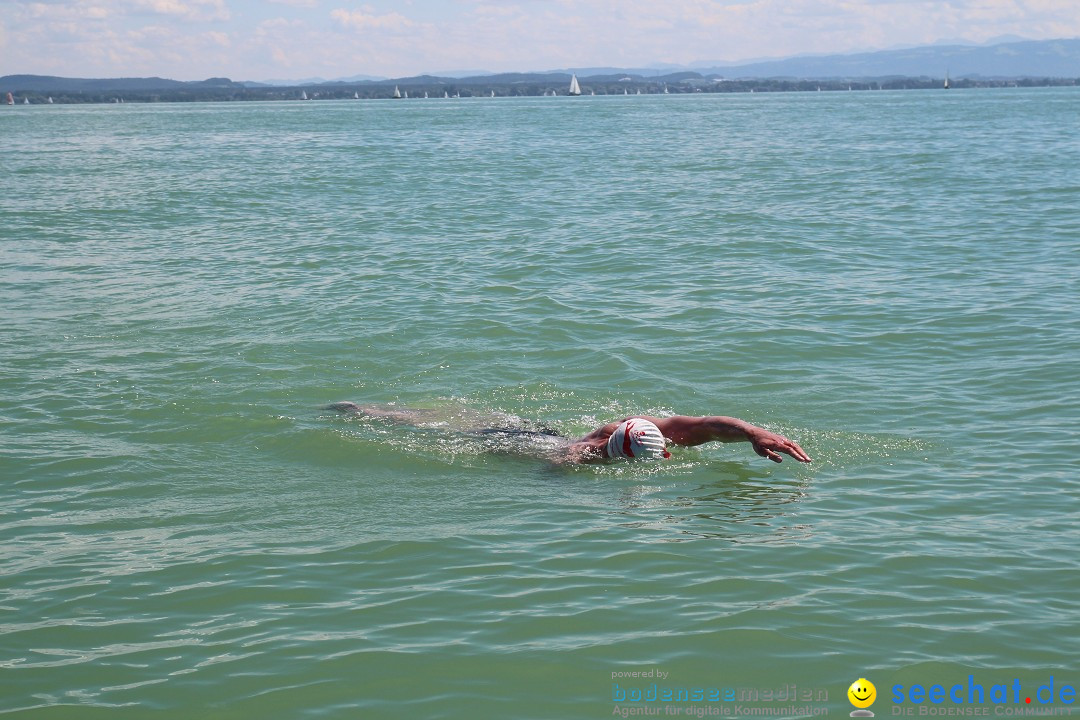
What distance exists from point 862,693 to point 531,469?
173 inches

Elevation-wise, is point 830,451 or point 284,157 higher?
point 284,157

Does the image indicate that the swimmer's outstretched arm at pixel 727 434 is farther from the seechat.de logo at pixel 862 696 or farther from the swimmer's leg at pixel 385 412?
the seechat.de logo at pixel 862 696

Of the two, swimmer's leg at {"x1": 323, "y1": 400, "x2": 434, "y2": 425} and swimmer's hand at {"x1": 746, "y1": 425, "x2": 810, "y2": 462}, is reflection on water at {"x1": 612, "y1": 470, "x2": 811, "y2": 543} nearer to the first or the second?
swimmer's hand at {"x1": 746, "y1": 425, "x2": 810, "y2": 462}

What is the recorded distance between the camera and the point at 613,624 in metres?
6.86

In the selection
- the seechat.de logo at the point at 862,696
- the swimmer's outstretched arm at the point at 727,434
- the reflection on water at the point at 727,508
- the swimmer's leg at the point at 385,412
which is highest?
the swimmer's outstretched arm at the point at 727,434

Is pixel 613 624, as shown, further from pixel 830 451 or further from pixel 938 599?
pixel 830 451

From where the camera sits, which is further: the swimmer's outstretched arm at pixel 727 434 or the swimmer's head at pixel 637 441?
the swimmer's head at pixel 637 441

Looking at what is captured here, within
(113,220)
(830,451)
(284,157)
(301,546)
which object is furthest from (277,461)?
(284,157)

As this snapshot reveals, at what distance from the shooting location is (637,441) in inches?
381

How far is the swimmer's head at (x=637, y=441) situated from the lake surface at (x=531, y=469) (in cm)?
21

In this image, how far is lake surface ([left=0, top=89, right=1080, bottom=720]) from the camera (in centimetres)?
646

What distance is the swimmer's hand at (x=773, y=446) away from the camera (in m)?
8.71

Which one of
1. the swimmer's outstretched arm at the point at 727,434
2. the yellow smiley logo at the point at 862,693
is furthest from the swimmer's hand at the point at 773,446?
the yellow smiley logo at the point at 862,693

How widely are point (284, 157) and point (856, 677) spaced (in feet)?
143
